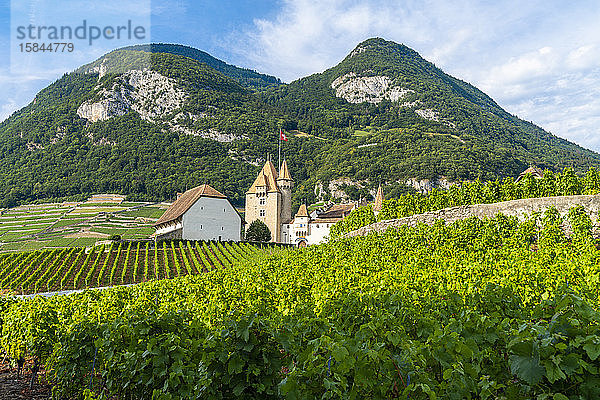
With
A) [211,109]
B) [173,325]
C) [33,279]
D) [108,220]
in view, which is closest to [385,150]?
[211,109]

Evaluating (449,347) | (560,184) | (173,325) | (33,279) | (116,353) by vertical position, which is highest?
(560,184)

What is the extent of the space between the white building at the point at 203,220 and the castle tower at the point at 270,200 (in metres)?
10.1

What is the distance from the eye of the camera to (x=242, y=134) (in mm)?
142750

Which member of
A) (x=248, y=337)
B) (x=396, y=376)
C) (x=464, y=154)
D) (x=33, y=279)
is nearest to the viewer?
(x=396, y=376)

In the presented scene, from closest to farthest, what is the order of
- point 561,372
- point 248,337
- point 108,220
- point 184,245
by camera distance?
point 561,372 < point 248,337 < point 184,245 < point 108,220

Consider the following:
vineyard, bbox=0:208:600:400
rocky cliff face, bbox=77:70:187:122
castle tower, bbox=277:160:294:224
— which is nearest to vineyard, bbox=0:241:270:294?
vineyard, bbox=0:208:600:400

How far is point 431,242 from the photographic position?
42.1ft

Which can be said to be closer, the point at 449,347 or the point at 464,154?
the point at 449,347

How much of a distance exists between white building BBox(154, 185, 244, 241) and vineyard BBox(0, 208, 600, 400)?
4738 cm

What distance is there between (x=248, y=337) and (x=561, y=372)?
88.2 inches

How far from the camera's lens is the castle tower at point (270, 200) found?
7012 centimetres

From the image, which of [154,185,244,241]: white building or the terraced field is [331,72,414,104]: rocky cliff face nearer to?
the terraced field

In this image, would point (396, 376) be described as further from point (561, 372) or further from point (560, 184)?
point (560, 184)

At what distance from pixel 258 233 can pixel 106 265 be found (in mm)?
33196
